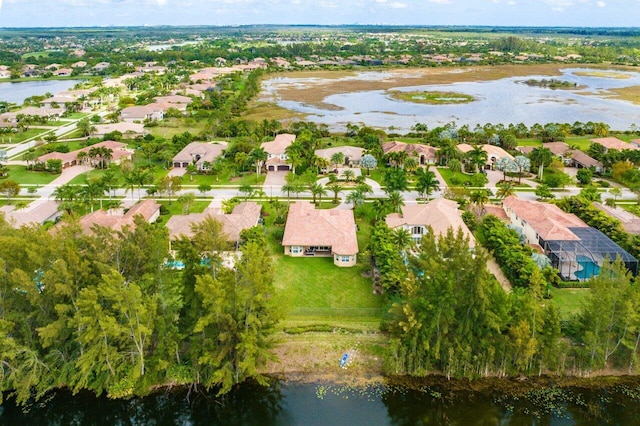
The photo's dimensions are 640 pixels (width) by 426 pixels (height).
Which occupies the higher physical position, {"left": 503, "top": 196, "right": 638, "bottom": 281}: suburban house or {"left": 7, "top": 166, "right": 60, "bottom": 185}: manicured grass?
{"left": 503, "top": 196, "right": 638, "bottom": 281}: suburban house

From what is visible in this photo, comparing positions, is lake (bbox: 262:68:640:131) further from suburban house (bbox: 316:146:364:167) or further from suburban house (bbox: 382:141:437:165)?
suburban house (bbox: 316:146:364:167)

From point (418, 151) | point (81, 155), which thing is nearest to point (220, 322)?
point (418, 151)

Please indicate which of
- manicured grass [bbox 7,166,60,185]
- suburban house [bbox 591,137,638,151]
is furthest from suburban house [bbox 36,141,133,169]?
suburban house [bbox 591,137,638,151]

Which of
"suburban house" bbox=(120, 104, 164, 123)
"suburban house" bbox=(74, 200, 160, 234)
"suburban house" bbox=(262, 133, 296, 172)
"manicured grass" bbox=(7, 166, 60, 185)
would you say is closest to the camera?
"suburban house" bbox=(74, 200, 160, 234)

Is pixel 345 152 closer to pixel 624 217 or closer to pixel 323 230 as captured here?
pixel 323 230

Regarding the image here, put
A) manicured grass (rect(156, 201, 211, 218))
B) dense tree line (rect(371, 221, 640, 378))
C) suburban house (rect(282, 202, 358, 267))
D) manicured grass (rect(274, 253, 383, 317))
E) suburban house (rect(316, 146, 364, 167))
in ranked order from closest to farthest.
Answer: dense tree line (rect(371, 221, 640, 378)) < manicured grass (rect(274, 253, 383, 317)) < suburban house (rect(282, 202, 358, 267)) < manicured grass (rect(156, 201, 211, 218)) < suburban house (rect(316, 146, 364, 167))

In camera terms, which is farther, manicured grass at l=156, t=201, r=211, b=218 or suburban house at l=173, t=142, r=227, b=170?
suburban house at l=173, t=142, r=227, b=170

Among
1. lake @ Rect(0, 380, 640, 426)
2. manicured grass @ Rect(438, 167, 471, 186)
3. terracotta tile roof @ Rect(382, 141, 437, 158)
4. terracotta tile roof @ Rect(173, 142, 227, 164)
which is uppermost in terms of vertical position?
terracotta tile roof @ Rect(382, 141, 437, 158)
